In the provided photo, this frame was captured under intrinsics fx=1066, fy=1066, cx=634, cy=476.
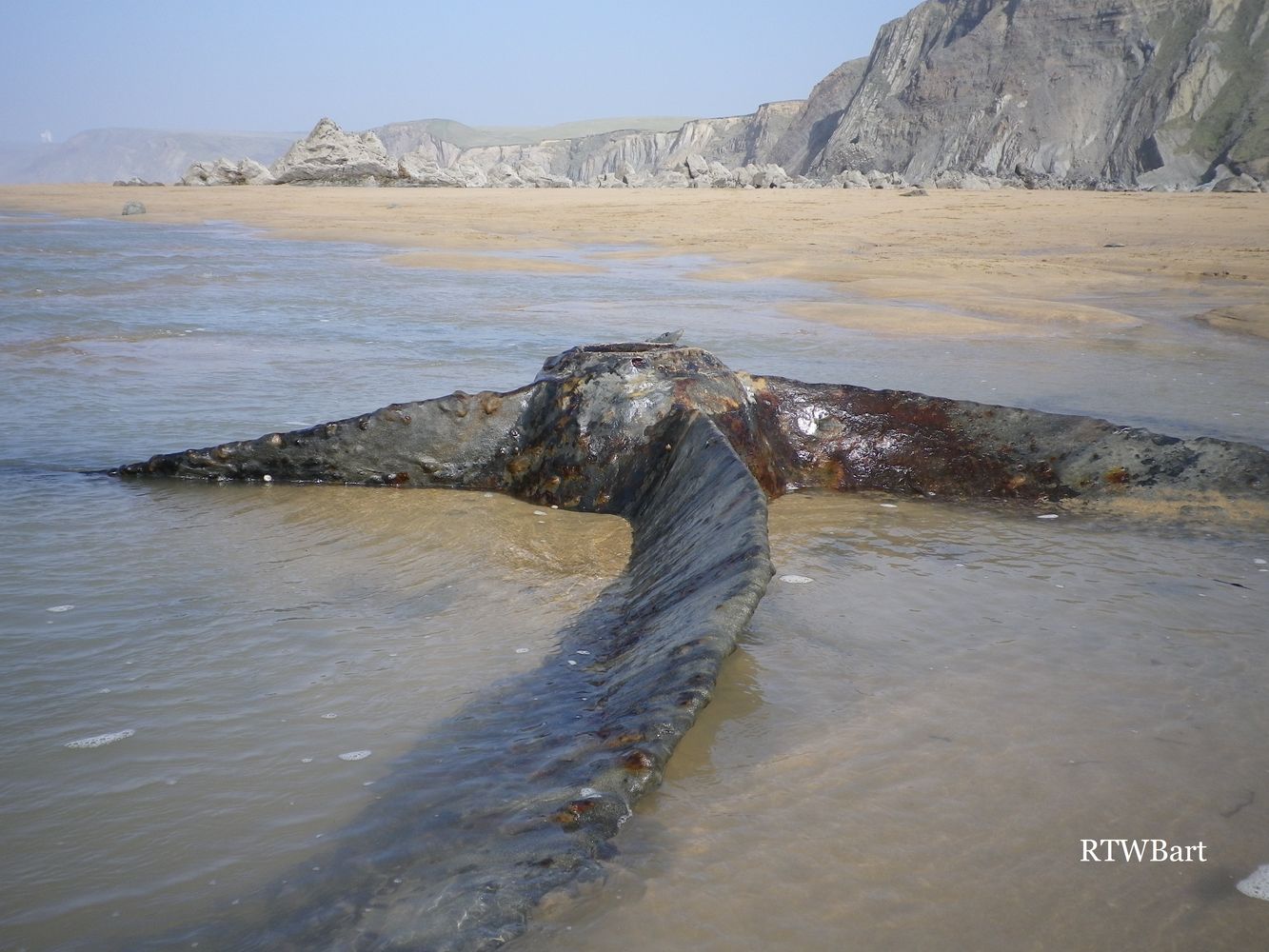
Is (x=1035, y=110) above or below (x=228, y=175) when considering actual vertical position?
Result: above

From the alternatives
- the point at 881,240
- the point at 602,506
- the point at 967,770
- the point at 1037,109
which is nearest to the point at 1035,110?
the point at 1037,109

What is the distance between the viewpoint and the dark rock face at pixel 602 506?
1593 millimetres

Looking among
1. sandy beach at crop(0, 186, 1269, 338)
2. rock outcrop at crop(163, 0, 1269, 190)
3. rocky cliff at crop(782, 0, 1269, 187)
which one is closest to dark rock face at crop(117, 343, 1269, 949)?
sandy beach at crop(0, 186, 1269, 338)

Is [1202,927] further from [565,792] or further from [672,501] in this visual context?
[672,501]

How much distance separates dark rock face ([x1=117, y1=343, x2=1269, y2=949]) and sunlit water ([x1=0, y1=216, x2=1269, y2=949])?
0.09 m

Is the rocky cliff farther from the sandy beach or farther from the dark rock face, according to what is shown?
the dark rock face

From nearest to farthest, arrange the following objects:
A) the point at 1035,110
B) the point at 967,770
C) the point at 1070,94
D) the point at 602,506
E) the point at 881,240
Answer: the point at 967,770
the point at 602,506
the point at 881,240
the point at 1070,94
the point at 1035,110

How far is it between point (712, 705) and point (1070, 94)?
70.6m

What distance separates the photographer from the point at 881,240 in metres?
16.3

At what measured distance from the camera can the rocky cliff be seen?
5697 centimetres

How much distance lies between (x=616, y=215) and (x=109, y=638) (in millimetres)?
21014

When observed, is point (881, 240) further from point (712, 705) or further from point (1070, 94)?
point (1070, 94)

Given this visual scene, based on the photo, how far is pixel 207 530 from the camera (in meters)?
3.59

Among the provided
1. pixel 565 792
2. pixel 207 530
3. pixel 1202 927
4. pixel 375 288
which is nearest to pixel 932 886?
pixel 1202 927
